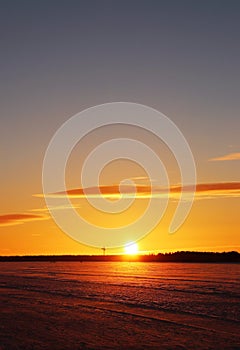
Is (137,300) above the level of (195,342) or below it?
above

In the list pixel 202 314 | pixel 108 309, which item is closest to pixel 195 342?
pixel 202 314

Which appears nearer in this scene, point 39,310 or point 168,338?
point 168,338

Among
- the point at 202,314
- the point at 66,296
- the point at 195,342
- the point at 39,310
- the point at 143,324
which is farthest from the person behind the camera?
the point at 66,296

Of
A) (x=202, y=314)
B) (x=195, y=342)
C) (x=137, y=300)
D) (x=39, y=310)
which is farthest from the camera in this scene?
(x=137, y=300)

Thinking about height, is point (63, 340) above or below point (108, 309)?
below

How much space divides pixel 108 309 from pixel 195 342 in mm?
19612

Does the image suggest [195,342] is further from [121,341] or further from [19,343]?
[19,343]

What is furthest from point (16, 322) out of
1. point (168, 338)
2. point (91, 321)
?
point (168, 338)

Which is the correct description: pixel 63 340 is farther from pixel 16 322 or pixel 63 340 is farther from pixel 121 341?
pixel 16 322

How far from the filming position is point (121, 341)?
3634 cm

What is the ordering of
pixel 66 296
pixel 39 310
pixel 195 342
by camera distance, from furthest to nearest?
pixel 66 296, pixel 39 310, pixel 195 342

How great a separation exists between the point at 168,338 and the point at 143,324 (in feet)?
21.6

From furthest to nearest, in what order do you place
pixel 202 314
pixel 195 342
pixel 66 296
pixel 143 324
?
pixel 66 296 < pixel 202 314 < pixel 143 324 < pixel 195 342

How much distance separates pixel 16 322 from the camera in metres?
44.7
